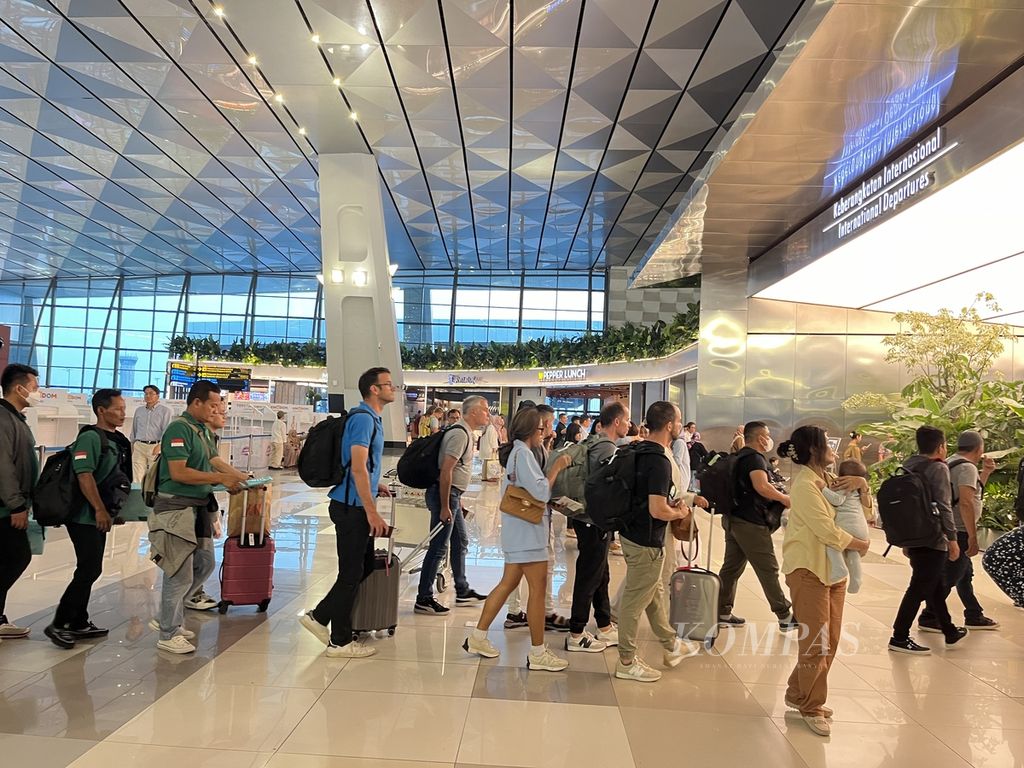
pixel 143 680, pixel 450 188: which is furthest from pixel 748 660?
pixel 450 188

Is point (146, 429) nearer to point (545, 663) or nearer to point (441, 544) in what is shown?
point (441, 544)

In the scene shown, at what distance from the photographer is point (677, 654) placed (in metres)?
4.23

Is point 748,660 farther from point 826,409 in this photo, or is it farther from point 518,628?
point 826,409

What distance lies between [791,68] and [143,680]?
6.20m

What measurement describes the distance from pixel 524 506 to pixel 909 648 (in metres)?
2.73

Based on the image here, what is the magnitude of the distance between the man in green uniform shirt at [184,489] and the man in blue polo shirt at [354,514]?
700 mm

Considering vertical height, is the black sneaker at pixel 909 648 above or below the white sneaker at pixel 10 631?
below

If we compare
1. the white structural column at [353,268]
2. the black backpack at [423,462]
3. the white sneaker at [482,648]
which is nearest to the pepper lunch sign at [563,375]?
the white structural column at [353,268]

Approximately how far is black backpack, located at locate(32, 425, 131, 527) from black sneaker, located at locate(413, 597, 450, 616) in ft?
6.63

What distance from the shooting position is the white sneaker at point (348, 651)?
4.04m

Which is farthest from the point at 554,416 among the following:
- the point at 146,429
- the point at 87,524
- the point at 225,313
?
the point at 225,313

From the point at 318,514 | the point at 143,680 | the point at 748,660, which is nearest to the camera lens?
the point at 143,680

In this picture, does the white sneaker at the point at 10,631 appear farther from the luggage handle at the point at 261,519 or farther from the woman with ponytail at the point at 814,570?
the woman with ponytail at the point at 814,570

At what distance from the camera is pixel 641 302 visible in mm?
29219
